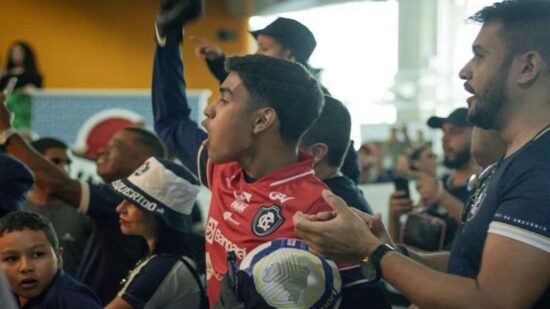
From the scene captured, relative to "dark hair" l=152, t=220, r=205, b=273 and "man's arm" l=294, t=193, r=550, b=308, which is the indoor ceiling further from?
"man's arm" l=294, t=193, r=550, b=308

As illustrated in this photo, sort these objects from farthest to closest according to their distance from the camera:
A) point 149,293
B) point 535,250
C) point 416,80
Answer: point 416,80
point 149,293
point 535,250

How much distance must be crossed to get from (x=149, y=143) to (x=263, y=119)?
2029 mm

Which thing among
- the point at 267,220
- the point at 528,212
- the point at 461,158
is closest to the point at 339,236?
the point at 267,220

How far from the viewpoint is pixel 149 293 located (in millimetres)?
3508

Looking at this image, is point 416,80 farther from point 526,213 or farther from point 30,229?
point 526,213

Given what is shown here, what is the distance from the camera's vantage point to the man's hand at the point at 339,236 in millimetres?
2285

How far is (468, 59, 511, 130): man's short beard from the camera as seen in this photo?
2.36m

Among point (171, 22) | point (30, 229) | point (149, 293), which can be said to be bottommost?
point (149, 293)

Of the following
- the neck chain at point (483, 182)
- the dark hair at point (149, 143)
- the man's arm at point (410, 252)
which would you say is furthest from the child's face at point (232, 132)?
the dark hair at point (149, 143)

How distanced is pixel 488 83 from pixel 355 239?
1.50 feet

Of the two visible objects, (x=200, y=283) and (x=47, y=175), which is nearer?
(x=200, y=283)

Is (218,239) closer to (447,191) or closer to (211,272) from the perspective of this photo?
(211,272)

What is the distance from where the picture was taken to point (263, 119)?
271 centimetres

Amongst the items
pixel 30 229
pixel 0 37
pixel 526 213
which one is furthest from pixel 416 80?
pixel 526 213
